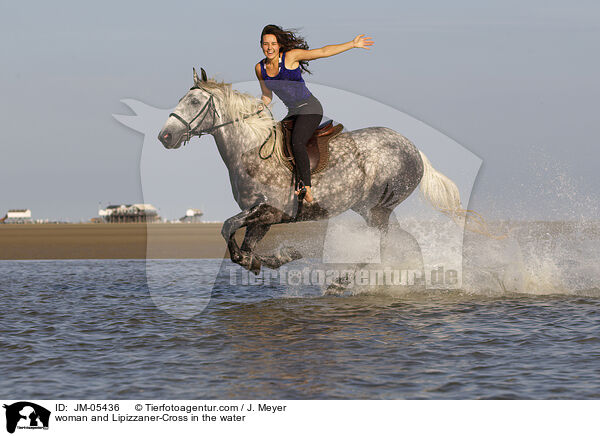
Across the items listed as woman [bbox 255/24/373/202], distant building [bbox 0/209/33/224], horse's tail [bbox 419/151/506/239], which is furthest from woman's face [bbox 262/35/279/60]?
distant building [bbox 0/209/33/224]

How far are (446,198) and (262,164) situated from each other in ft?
13.6

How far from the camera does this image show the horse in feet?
34.9

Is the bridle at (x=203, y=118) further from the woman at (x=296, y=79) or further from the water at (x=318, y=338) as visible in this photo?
the water at (x=318, y=338)

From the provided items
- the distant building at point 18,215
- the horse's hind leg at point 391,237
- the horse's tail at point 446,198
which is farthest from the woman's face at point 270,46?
the distant building at point 18,215

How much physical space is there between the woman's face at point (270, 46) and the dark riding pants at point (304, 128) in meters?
0.98

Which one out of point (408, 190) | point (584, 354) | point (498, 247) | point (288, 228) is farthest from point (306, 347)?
point (288, 228)

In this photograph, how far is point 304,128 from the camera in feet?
35.7

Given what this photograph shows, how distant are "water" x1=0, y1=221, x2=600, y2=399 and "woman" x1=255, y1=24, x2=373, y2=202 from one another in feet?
8.55

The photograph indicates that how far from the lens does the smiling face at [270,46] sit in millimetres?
10352

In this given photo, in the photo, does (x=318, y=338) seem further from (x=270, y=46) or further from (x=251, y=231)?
(x=270, y=46)

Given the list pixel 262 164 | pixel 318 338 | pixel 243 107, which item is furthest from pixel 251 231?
pixel 318 338

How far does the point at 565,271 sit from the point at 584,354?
7571 mm
